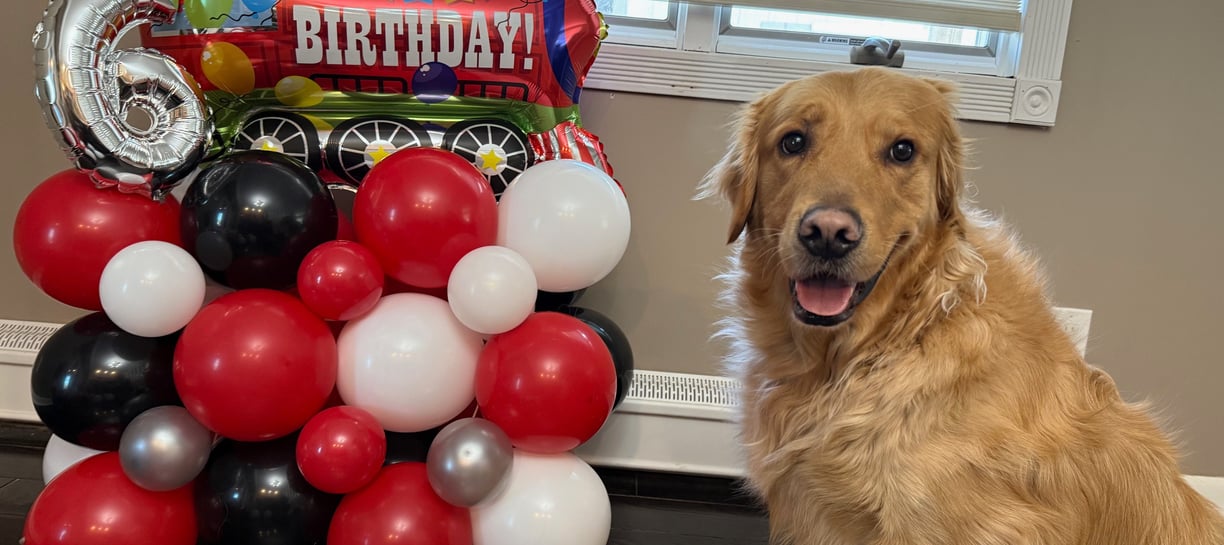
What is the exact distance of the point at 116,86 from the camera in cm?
137

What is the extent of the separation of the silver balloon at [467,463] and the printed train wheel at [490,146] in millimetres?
641

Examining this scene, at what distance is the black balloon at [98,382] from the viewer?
4.41 feet

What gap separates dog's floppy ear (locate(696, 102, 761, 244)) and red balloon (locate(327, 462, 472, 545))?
78cm

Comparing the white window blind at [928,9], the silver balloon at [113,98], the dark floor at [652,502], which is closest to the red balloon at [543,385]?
the dark floor at [652,502]

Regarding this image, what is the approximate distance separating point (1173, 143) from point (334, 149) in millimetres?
2366

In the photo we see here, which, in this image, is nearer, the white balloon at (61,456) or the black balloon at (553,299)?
the white balloon at (61,456)

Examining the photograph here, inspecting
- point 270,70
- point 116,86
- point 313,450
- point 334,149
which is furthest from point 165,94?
point 313,450

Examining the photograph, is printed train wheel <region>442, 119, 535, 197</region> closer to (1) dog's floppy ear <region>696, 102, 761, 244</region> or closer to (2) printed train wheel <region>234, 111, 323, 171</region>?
(2) printed train wheel <region>234, 111, 323, 171</region>

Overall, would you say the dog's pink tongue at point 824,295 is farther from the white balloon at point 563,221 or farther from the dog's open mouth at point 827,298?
the white balloon at point 563,221

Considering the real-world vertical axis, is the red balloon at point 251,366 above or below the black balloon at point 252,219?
below

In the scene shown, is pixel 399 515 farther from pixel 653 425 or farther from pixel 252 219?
pixel 653 425

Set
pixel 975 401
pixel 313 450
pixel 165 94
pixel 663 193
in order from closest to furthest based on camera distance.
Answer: pixel 975 401 → pixel 313 450 → pixel 165 94 → pixel 663 193

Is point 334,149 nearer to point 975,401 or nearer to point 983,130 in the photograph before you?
point 975,401

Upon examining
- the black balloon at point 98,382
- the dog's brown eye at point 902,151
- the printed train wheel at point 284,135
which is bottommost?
the black balloon at point 98,382
